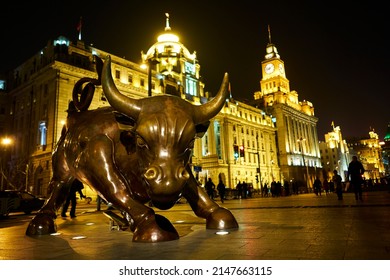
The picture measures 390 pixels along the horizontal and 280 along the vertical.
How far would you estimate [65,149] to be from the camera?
4.80 metres

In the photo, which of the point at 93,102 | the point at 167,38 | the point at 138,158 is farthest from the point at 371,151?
the point at 138,158

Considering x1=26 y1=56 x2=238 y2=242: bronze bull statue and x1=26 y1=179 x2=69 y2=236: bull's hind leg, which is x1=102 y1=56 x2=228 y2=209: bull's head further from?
x1=26 y1=179 x2=69 y2=236: bull's hind leg

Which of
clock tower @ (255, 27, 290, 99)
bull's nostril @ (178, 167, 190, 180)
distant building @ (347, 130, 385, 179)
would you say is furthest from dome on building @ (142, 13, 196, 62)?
distant building @ (347, 130, 385, 179)

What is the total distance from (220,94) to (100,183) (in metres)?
1.92

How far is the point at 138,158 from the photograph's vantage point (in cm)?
324

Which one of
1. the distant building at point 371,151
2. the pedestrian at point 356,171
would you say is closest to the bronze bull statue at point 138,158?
the pedestrian at point 356,171

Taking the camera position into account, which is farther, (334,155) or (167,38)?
(334,155)

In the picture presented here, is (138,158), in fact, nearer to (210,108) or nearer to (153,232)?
(153,232)

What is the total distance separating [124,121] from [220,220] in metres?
2.06

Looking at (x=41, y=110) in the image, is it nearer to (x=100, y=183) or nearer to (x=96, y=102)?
(x=96, y=102)

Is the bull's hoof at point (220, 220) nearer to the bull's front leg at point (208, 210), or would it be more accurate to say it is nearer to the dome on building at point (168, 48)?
the bull's front leg at point (208, 210)

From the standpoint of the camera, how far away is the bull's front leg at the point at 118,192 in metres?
3.34

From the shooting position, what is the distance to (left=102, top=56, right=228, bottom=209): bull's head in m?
2.75
